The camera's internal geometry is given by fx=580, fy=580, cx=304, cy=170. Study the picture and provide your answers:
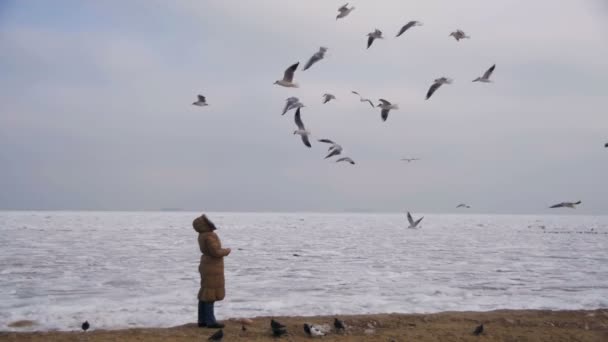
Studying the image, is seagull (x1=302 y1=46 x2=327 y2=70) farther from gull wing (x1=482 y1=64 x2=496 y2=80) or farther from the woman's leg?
the woman's leg

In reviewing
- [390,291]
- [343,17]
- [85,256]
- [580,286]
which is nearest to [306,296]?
[390,291]

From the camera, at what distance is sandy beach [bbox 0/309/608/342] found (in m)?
8.79

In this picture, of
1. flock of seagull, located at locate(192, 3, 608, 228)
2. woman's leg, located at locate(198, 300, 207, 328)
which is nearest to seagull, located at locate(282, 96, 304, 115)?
flock of seagull, located at locate(192, 3, 608, 228)

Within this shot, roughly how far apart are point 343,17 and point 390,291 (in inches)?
270

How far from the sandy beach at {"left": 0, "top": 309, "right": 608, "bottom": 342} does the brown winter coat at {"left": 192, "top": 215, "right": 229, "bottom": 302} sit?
57cm

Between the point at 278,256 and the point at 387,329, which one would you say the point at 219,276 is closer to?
the point at 387,329

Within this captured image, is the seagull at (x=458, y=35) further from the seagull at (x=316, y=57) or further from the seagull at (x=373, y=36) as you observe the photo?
the seagull at (x=316, y=57)

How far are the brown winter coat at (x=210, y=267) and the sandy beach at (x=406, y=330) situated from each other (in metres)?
0.57

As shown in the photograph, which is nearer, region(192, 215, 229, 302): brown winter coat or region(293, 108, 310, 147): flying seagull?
region(192, 215, 229, 302): brown winter coat

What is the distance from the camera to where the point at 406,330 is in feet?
30.5

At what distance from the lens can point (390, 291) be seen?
14719 mm

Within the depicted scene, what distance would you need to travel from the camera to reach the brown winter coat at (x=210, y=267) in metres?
9.51

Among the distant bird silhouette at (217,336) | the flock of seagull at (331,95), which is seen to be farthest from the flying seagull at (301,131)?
the distant bird silhouette at (217,336)

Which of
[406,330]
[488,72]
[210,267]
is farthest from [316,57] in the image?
[406,330]
